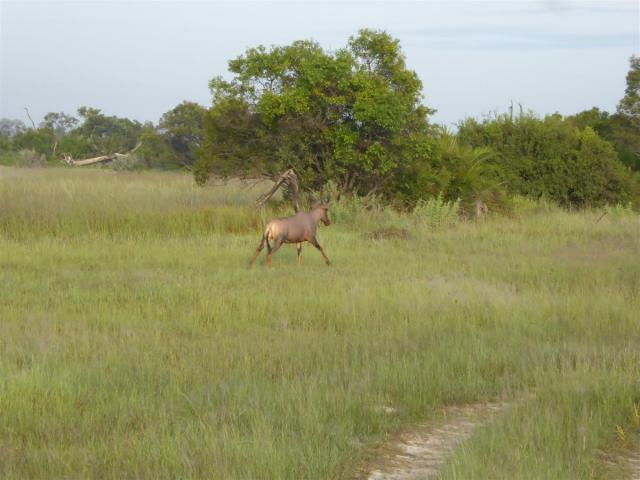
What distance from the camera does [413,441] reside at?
16.6 ft

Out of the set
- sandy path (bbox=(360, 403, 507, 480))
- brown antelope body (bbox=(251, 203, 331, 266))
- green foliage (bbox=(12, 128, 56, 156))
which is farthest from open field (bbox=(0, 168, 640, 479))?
green foliage (bbox=(12, 128, 56, 156))

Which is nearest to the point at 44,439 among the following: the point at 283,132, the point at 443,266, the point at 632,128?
the point at 443,266

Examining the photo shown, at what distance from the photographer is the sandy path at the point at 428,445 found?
455 centimetres

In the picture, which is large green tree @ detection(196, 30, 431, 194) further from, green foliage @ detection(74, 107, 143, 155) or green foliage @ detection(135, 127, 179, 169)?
green foliage @ detection(74, 107, 143, 155)

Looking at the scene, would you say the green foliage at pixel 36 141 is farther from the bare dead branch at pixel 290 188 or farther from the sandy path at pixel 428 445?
the sandy path at pixel 428 445

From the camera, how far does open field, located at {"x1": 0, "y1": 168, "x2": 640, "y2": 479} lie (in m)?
4.66

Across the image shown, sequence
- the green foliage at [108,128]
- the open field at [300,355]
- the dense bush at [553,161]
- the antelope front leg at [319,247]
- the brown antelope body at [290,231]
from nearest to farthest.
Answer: the open field at [300,355] < the brown antelope body at [290,231] < the antelope front leg at [319,247] < the dense bush at [553,161] < the green foliage at [108,128]

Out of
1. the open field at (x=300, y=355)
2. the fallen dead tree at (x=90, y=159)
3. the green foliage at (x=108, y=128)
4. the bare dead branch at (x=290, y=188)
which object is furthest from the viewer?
the green foliage at (x=108, y=128)

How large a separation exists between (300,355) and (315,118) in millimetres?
11626

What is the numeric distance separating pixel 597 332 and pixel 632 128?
35155mm

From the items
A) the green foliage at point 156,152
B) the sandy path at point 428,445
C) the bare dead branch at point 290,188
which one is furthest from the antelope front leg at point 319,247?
the green foliage at point 156,152

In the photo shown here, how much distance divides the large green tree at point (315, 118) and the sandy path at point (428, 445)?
12233 mm

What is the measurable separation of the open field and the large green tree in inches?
158

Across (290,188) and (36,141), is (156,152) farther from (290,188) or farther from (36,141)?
(290,188)
